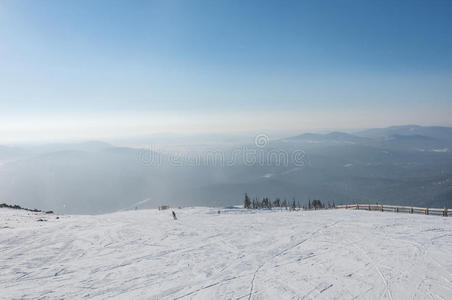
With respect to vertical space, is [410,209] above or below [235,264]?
below

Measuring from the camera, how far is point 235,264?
1124 cm

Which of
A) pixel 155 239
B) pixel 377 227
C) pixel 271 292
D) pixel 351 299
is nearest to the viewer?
pixel 351 299

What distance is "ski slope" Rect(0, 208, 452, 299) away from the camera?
8500 mm

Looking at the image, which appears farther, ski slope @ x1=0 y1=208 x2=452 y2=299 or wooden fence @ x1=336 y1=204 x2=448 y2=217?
wooden fence @ x1=336 y1=204 x2=448 y2=217

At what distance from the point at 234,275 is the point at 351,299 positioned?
4261 millimetres

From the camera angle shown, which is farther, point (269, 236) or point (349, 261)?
point (269, 236)

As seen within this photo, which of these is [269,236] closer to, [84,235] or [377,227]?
[377,227]

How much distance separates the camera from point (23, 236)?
55.9 feet

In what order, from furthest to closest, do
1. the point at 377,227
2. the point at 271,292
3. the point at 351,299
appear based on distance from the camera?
the point at 377,227 < the point at 271,292 < the point at 351,299

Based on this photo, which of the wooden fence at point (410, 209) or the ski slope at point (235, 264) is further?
the wooden fence at point (410, 209)

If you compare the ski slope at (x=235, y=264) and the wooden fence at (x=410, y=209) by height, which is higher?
the ski slope at (x=235, y=264)

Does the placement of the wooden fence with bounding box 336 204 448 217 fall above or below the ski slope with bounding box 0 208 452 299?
below

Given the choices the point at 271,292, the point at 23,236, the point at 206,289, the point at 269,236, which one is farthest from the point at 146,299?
the point at 23,236

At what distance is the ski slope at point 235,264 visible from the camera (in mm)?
8500
